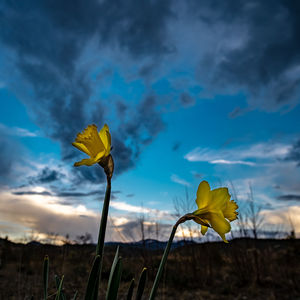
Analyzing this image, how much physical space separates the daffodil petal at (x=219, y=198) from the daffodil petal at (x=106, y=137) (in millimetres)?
461

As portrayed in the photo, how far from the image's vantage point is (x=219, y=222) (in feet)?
3.50

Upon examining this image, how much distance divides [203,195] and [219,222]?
12 cm

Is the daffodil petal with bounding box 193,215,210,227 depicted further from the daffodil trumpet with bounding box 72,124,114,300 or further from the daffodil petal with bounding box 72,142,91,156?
the daffodil petal with bounding box 72,142,91,156

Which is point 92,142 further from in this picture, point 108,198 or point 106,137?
point 108,198

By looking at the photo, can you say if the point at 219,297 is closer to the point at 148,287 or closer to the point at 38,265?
the point at 148,287

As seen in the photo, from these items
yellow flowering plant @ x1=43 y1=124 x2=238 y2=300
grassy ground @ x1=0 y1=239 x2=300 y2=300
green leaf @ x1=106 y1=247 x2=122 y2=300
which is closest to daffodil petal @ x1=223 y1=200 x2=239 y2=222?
yellow flowering plant @ x1=43 y1=124 x2=238 y2=300

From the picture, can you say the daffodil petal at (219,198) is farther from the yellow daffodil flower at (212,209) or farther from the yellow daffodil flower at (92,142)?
the yellow daffodil flower at (92,142)

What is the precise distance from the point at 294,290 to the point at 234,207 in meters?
5.63

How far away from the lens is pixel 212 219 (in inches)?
42.3

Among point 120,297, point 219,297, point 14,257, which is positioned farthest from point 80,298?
point 14,257

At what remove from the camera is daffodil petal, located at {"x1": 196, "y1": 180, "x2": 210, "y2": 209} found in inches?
42.3

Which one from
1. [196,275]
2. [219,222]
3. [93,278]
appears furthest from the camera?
[196,275]

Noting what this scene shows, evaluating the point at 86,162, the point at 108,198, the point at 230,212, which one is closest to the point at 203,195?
the point at 230,212

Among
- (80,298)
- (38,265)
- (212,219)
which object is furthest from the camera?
(38,265)
